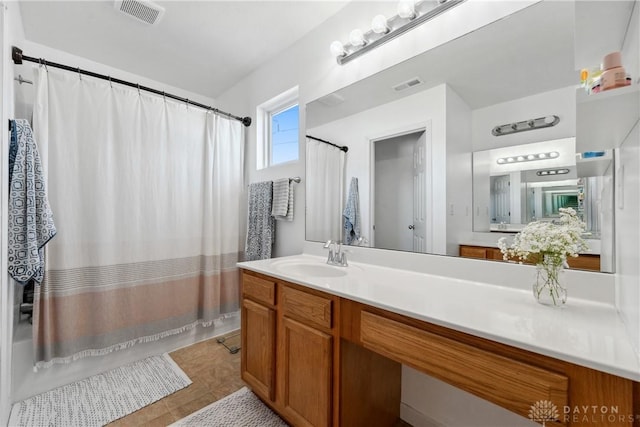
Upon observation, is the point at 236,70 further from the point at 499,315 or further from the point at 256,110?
the point at 499,315

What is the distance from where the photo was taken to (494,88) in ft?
4.00

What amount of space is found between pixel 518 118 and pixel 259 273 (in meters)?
1.50

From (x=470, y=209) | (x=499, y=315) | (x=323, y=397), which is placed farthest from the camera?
(x=470, y=209)

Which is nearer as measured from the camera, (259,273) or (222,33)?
(259,273)

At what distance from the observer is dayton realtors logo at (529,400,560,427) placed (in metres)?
0.64

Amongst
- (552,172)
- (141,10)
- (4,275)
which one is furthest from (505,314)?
(141,10)

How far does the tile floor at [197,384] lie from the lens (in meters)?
1.48

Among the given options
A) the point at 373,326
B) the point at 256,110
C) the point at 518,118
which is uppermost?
the point at 256,110

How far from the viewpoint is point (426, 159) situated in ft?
4.62

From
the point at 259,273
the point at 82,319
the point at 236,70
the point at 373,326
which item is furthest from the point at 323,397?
the point at 236,70

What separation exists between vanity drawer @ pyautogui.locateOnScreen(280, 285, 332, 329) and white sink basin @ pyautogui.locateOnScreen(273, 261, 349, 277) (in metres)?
0.24

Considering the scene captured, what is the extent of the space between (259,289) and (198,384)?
887mm

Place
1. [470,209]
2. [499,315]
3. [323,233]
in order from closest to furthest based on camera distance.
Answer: [499,315] → [470,209] → [323,233]

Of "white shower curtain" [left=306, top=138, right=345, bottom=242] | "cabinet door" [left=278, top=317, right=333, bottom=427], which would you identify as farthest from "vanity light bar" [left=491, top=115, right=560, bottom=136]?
"cabinet door" [left=278, top=317, right=333, bottom=427]
